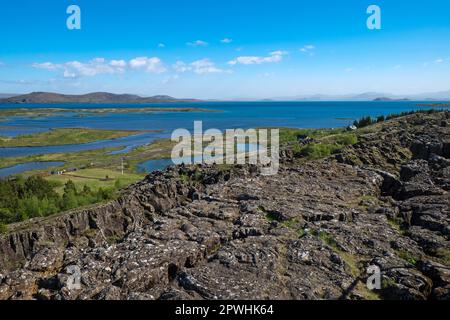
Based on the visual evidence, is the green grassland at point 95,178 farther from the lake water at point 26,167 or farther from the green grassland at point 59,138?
the green grassland at point 59,138

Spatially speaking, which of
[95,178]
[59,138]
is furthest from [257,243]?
[59,138]

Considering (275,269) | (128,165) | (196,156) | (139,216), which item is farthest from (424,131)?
(128,165)

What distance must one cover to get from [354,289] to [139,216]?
22.3 m

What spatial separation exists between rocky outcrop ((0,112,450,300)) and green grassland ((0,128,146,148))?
129135 mm

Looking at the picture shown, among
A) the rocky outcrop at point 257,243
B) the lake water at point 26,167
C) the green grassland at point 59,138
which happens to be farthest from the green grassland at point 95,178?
the green grassland at point 59,138

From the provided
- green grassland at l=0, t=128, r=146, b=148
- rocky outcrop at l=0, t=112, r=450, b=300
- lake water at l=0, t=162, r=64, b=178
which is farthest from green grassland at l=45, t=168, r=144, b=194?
green grassland at l=0, t=128, r=146, b=148

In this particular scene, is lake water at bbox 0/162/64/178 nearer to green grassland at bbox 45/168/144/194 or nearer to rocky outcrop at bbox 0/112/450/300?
green grassland at bbox 45/168/144/194

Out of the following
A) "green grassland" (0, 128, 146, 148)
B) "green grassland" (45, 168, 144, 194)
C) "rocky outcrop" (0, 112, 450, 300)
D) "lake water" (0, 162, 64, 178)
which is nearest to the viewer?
"rocky outcrop" (0, 112, 450, 300)

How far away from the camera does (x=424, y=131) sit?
60.8m

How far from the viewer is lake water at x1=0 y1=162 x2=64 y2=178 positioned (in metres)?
99.2

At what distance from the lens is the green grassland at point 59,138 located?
488ft

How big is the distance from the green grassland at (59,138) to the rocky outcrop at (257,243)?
129135 millimetres

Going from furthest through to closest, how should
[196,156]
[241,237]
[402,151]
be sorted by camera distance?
[196,156], [402,151], [241,237]
